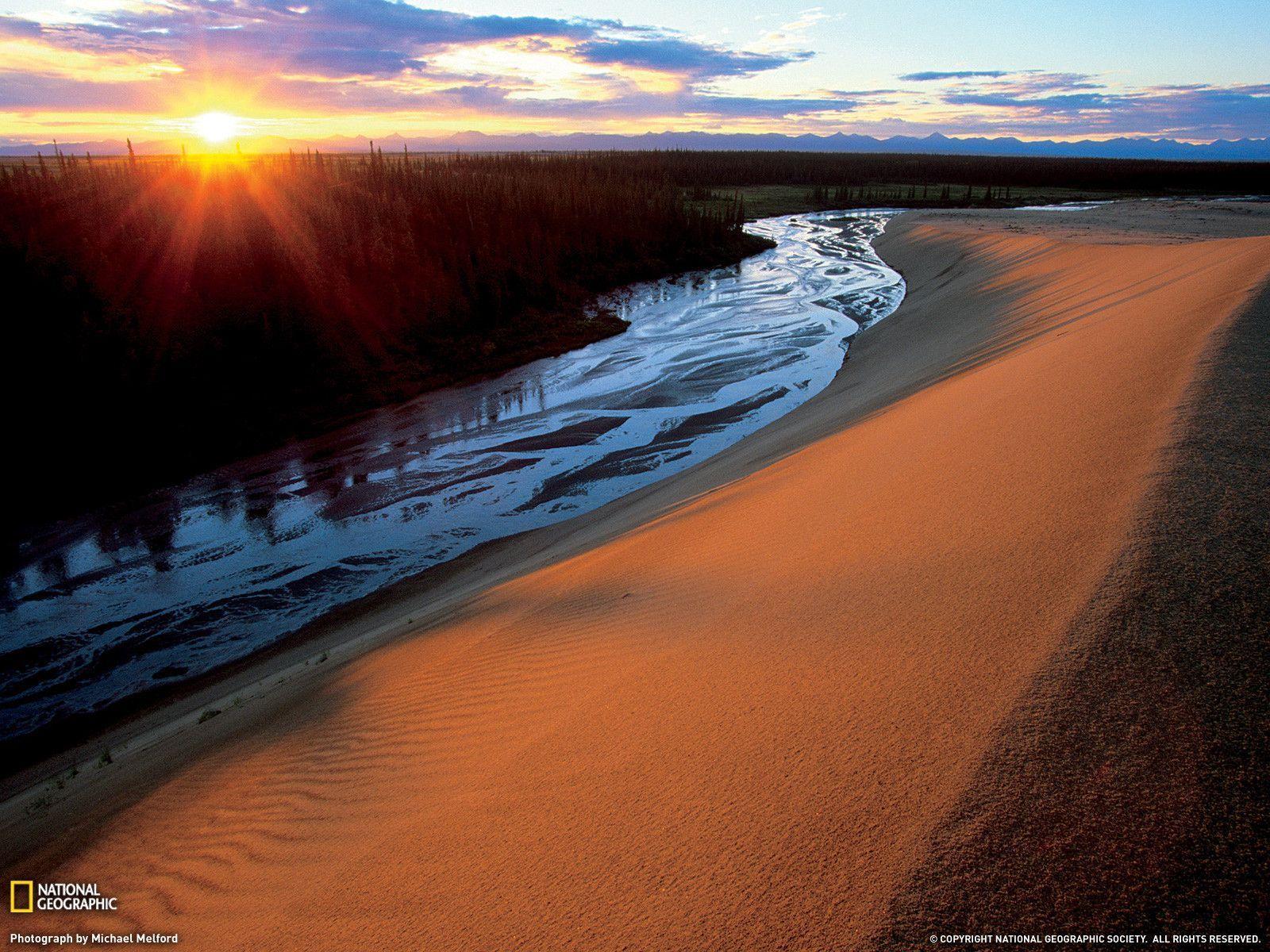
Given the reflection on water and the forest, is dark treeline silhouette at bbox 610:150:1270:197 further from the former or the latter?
the reflection on water

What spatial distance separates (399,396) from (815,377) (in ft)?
24.5

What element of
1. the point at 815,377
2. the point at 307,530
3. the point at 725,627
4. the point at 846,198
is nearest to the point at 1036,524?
the point at 725,627

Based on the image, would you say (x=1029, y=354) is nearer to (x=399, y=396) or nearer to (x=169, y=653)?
(x=169, y=653)

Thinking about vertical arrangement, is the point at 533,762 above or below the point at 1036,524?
below

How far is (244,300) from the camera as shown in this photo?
44.3 feet

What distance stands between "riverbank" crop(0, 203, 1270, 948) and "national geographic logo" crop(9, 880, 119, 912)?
67 mm

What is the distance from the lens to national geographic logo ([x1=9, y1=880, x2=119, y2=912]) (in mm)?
2900

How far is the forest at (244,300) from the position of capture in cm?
1045

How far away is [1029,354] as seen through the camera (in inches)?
297

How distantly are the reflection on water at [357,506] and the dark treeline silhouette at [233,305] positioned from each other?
1.21 meters

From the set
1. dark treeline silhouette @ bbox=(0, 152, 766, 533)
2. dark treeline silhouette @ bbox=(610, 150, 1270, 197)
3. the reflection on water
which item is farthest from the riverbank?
dark treeline silhouette @ bbox=(610, 150, 1270, 197)

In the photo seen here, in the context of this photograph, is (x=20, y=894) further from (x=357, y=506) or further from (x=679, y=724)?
(x=357, y=506)

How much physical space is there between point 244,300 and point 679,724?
13.7 meters

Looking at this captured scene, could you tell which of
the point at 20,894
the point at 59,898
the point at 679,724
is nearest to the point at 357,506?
the point at 20,894
